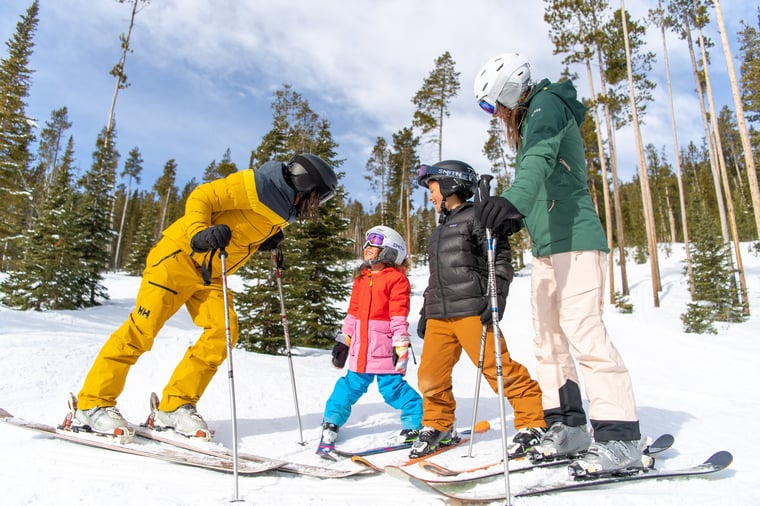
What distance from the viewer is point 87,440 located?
2.81 meters

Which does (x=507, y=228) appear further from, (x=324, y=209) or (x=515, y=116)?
(x=324, y=209)

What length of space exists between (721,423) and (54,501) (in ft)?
17.5

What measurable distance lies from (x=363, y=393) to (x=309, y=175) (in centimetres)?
206

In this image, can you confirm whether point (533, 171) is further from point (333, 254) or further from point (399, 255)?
point (333, 254)

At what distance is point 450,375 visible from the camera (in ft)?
11.1

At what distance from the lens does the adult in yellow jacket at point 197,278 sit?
3062 millimetres

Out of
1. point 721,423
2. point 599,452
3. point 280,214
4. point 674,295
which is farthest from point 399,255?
point 674,295

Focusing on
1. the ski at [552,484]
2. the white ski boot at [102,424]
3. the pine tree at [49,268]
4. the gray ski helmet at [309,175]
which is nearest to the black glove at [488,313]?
the ski at [552,484]

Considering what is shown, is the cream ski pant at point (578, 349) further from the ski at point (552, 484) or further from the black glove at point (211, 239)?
the black glove at point (211, 239)

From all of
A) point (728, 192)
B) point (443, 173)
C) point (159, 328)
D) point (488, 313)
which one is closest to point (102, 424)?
point (159, 328)

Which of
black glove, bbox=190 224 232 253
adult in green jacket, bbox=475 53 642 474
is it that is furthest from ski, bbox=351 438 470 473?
black glove, bbox=190 224 232 253

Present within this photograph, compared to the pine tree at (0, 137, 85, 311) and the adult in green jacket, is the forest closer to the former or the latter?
the pine tree at (0, 137, 85, 311)

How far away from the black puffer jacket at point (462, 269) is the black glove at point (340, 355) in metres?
0.90

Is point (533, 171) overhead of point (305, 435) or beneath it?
overhead
